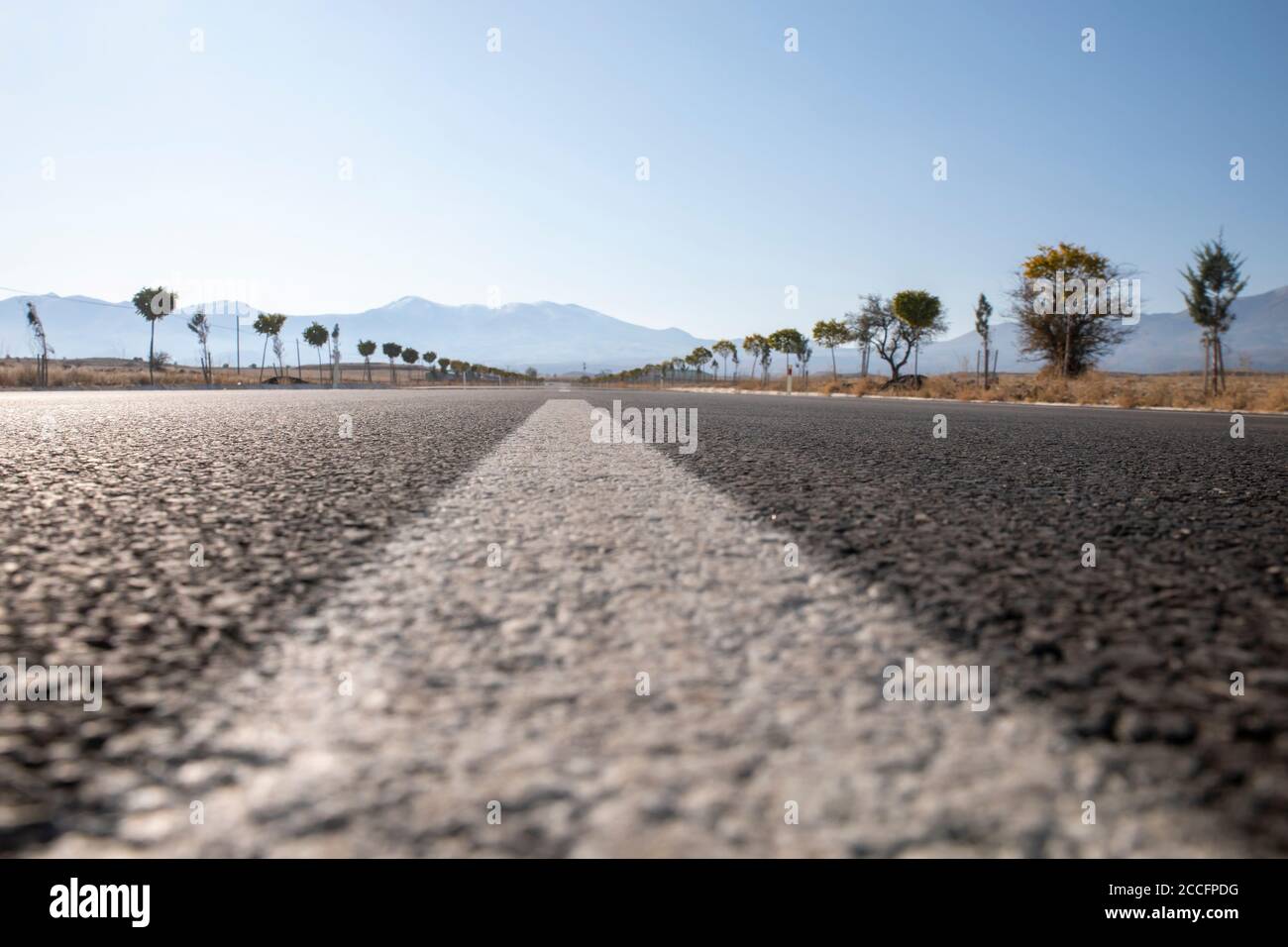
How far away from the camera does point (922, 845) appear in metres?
0.89

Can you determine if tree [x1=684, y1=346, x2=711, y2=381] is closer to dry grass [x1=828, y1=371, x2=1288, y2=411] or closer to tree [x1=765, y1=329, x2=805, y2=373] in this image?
tree [x1=765, y1=329, x2=805, y2=373]

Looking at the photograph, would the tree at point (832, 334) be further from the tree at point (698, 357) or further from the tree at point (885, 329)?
the tree at point (698, 357)

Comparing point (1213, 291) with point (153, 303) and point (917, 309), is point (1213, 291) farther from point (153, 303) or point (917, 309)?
point (153, 303)

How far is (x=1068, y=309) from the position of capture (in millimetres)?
37062

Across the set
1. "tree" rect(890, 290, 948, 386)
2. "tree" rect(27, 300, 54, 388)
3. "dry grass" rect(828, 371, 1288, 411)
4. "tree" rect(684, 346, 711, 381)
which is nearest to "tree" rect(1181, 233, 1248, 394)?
"dry grass" rect(828, 371, 1288, 411)

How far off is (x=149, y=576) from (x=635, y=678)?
57.1 inches

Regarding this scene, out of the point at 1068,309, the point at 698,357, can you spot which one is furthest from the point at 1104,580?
the point at 698,357

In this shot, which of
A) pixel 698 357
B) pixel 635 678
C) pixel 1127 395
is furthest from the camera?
pixel 698 357

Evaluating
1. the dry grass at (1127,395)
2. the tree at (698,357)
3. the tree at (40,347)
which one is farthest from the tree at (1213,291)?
the tree at (698,357)

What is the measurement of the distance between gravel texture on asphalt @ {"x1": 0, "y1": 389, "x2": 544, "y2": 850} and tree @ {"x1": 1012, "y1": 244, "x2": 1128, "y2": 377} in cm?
3436

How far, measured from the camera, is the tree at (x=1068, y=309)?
3547 cm

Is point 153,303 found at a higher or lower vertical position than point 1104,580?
higher

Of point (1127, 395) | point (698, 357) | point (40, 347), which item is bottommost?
point (1127, 395)

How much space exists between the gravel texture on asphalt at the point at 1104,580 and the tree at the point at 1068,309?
3229 centimetres
